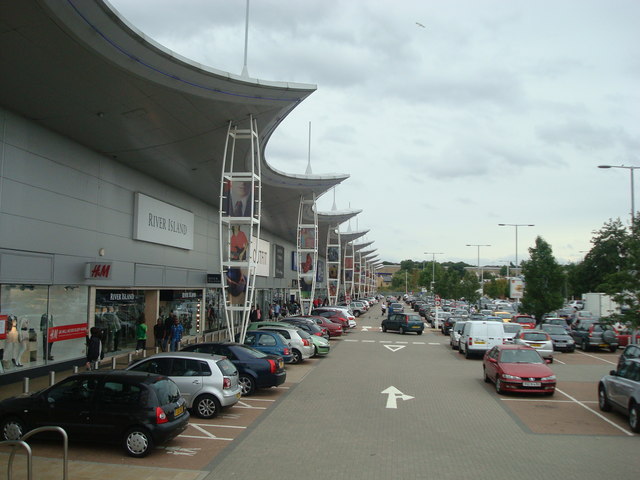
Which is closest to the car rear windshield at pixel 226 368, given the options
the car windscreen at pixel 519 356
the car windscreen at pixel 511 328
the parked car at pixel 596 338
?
the car windscreen at pixel 519 356

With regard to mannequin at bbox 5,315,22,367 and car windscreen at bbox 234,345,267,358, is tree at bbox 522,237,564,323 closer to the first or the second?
car windscreen at bbox 234,345,267,358

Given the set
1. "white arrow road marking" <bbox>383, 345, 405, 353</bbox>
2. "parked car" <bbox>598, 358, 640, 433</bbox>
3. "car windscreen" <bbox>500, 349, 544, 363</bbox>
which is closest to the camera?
"parked car" <bbox>598, 358, 640, 433</bbox>

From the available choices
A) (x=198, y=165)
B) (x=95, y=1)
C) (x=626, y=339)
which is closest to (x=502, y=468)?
(x=95, y=1)

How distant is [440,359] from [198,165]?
1402 cm

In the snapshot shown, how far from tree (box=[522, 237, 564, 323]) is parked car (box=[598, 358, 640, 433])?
25603 mm

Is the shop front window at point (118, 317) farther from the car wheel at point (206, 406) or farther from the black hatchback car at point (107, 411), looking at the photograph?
the black hatchback car at point (107, 411)

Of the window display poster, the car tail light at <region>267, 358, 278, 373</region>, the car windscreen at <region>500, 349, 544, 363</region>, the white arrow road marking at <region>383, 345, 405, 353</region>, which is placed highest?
the window display poster

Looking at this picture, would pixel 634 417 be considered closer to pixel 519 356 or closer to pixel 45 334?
pixel 519 356

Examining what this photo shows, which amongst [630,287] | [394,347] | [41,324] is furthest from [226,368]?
[394,347]

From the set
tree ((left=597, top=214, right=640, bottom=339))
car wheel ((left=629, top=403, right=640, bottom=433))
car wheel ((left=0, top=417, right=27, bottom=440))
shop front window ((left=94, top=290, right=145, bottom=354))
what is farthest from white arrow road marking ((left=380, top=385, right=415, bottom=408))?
shop front window ((left=94, top=290, right=145, bottom=354))

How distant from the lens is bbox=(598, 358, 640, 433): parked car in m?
11.7

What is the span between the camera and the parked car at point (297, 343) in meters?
22.4

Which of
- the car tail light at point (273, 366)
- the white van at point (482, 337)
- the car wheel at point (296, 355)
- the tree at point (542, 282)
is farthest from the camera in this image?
the tree at point (542, 282)

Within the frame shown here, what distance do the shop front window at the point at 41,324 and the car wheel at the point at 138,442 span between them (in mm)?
8626
